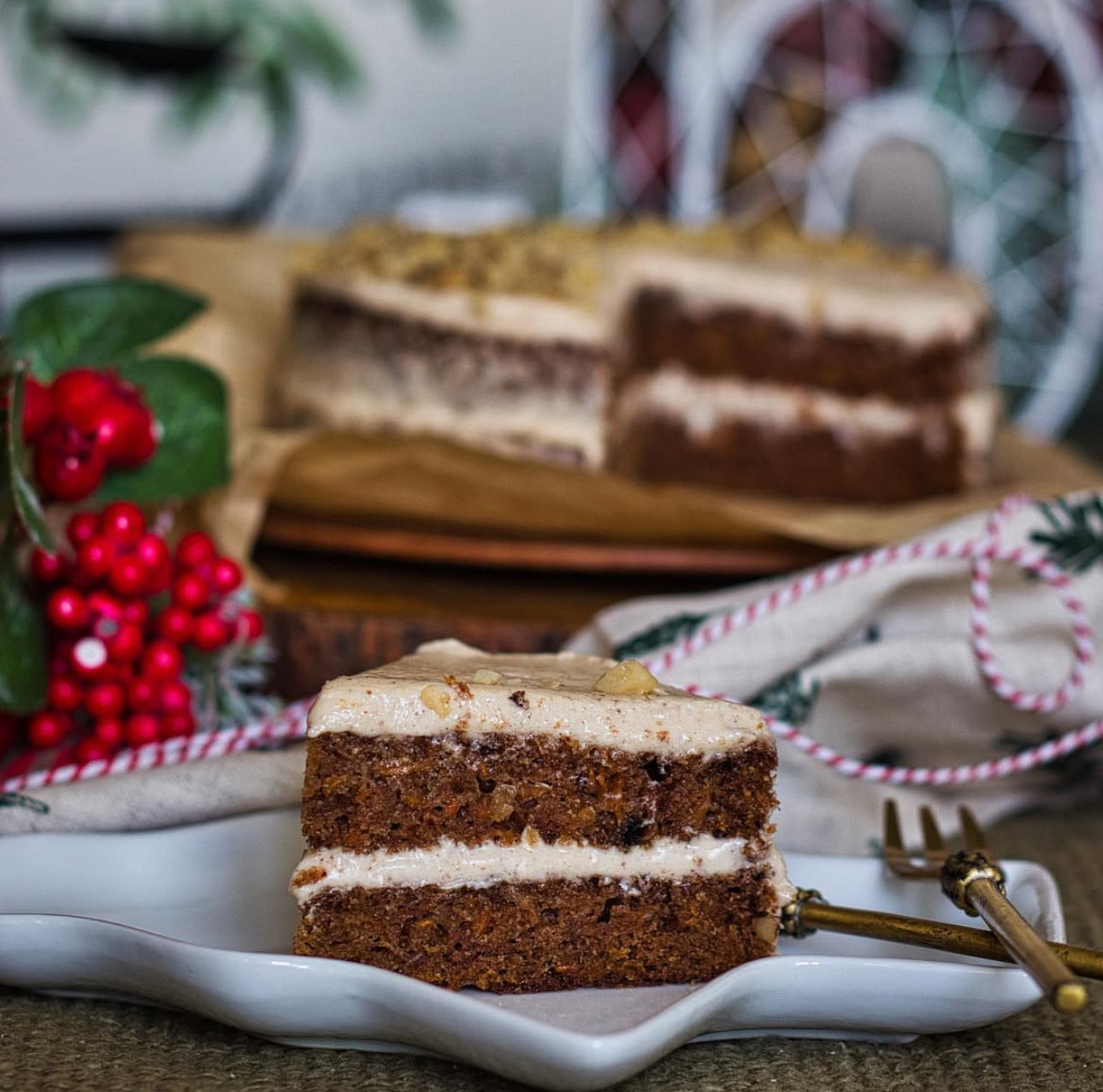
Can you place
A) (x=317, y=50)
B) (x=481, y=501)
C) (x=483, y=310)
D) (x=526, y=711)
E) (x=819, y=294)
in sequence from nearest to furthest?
1. (x=526, y=711)
2. (x=481, y=501)
3. (x=483, y=310)
4. (x=819, y=294)
5. (x=317, y=50)

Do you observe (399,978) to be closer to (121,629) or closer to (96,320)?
(121,629)

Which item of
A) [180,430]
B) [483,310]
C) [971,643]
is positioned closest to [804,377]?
[483,310]

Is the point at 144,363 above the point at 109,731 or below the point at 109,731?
above

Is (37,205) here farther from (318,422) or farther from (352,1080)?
(352,1080)

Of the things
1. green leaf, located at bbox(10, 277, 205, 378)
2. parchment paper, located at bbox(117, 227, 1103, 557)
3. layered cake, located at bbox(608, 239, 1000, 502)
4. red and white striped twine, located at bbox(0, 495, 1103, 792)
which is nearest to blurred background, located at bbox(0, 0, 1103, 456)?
layered cake, located at bbox(608, 239, 1000, 502)

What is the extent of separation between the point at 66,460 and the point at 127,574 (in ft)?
0.40

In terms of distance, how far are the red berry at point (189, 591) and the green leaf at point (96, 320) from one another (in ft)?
A: 0.86

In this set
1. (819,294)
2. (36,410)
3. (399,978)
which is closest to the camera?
(399,978)

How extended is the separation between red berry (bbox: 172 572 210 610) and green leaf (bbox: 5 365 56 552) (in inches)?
6.8

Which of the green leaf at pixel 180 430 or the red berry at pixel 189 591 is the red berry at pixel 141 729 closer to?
the red berry at pixel 189 591

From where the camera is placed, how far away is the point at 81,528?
132 cm

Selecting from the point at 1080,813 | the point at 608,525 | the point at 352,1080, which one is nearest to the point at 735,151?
the point at 608,525

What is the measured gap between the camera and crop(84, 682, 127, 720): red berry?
132cm

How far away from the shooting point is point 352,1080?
953mm
